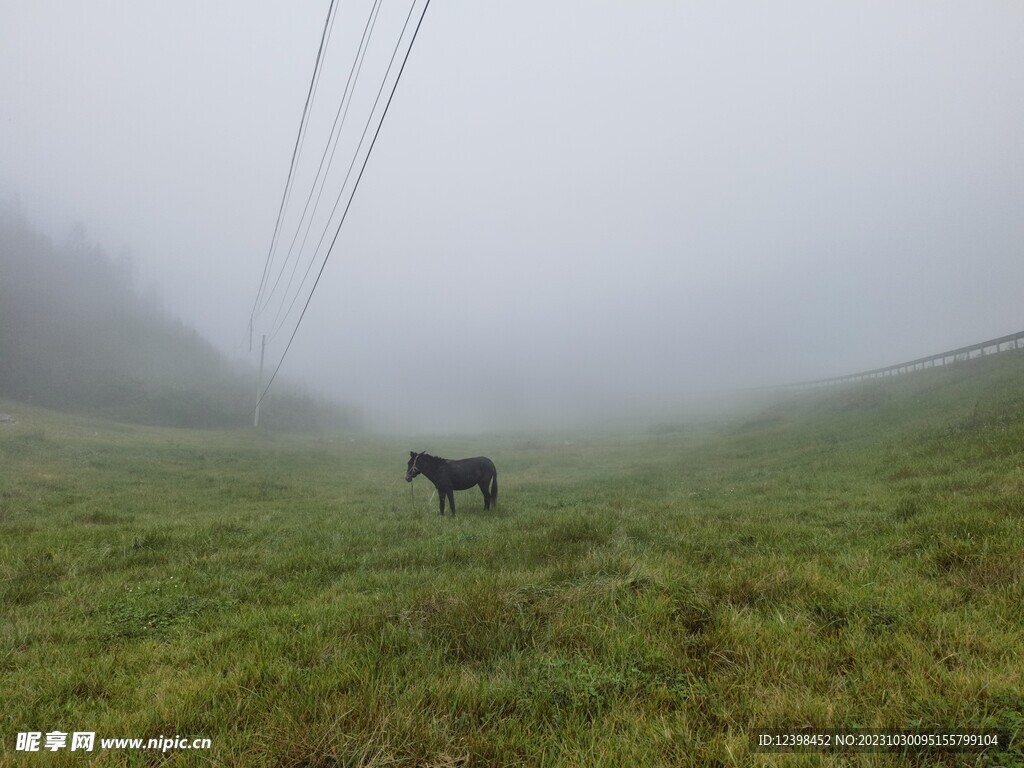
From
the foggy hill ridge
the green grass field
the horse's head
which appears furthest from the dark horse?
the foggy hill ridge

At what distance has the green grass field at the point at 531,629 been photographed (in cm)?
284

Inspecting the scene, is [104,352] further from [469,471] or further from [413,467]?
[469,471]

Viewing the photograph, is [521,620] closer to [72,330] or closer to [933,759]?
[933,759]

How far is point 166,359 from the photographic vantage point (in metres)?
82.3

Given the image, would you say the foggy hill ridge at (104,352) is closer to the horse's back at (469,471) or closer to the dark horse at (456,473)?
the dark horse at (456,473)

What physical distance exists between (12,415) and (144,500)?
33.7 metres

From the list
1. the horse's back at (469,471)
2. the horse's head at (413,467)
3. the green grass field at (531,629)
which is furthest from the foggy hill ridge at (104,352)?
the green grass field at (531,629)

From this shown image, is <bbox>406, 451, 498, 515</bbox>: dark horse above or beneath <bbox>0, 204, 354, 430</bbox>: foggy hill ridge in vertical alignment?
beneath

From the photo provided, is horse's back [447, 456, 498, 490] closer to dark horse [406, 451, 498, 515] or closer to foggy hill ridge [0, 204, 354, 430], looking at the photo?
dark horse [406, 451, 498, 515]

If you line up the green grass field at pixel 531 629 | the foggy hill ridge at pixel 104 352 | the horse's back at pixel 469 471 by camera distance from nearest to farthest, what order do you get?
the green grass field at pixel 531 629, the horse's back at pixel 469 471, the foggy hill ridge at pixel 104 352

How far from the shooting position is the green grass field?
112 inches

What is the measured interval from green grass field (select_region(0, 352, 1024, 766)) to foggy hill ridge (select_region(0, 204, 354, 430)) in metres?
52.3

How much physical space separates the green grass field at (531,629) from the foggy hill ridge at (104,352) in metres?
52.3

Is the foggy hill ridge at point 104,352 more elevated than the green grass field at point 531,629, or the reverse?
the foggy hill ridge at point 104,352
